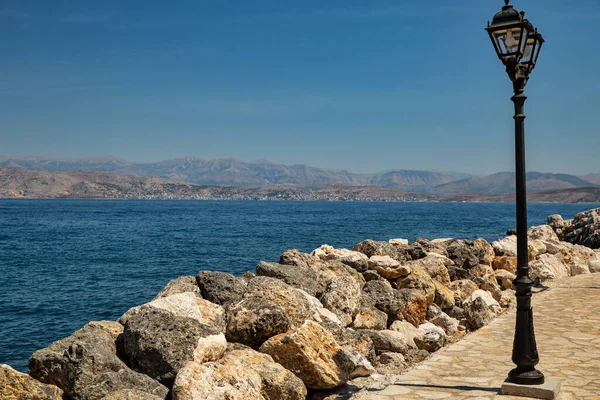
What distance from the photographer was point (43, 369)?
7.28 metres

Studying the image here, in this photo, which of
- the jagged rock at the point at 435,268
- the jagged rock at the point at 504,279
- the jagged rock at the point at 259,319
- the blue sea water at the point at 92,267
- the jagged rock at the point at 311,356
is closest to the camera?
the jagged rock at the point at 311,356

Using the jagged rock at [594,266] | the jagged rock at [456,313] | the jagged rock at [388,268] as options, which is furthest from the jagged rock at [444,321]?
the jagged rock at [594,266]

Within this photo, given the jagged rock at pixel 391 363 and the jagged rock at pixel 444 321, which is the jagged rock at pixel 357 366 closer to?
the jagged rock at pixel 391 363

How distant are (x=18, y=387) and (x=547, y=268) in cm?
1533

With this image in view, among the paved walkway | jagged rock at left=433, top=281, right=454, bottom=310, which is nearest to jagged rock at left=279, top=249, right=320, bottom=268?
jagged rock at left=433, top=281, right=454, bottom=310

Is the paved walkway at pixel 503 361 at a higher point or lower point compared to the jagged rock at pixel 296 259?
lower

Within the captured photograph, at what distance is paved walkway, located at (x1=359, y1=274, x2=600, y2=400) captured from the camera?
6.74 metres

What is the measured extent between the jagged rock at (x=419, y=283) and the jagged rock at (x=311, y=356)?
18.1ft

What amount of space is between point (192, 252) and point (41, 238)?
71.1ft

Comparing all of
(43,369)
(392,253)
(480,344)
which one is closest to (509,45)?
(480,344)

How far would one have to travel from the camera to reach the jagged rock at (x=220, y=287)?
1016 cm

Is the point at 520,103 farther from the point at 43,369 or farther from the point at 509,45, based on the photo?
the point at 43,369

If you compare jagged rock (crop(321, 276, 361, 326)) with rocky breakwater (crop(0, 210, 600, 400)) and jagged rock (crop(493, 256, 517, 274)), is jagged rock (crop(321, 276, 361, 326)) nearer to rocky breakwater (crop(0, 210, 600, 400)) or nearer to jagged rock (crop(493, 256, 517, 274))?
rocky breakwater (crop(0, 210, 600, 400))

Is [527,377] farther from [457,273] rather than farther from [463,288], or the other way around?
[457,273]
